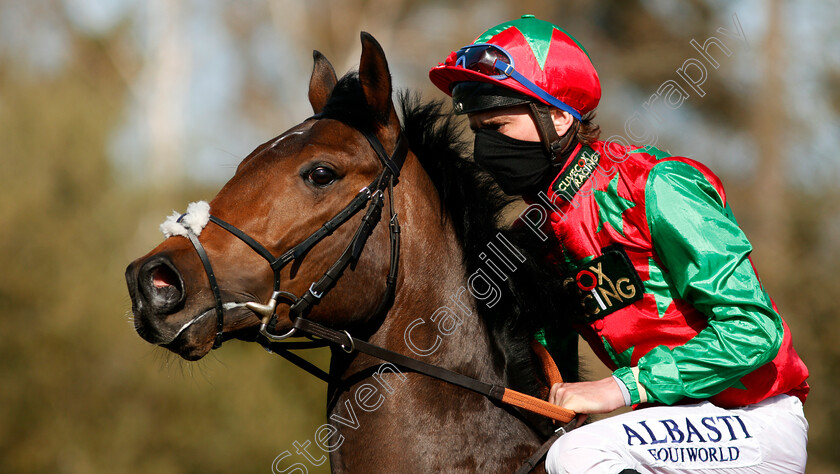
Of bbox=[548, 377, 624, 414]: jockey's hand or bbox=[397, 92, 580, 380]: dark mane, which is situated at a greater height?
bbox=[397, 92, 580, 380]: dark mane

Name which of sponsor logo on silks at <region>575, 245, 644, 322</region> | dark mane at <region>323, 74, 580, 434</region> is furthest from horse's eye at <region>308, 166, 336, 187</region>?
sponsor logo on silks at <region>575, 245, 644, 322</region>

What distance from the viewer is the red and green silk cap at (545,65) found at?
2.38 metres

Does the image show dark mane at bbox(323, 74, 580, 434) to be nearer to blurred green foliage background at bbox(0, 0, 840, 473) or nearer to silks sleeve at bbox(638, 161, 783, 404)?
silks sleeve at bbox(638, 161, 783, 404)

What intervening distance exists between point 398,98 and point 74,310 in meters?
6.72

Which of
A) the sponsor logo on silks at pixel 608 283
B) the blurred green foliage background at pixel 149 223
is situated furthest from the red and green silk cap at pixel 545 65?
the blurred green foliage background at pixel 149 223

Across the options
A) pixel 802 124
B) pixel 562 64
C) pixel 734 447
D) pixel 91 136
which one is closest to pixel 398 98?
pixel 562 64

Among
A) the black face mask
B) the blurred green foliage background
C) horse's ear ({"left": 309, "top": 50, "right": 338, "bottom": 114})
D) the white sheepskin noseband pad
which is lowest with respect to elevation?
the blurred green foliage background

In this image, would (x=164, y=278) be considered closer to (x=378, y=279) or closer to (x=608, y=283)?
(x=378, y=279)

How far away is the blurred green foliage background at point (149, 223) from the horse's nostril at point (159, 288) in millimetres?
3118

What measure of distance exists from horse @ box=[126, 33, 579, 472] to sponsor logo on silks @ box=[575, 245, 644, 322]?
2.9 inches

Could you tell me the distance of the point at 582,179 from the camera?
2.36 m

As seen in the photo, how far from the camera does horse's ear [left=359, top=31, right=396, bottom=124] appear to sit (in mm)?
2248

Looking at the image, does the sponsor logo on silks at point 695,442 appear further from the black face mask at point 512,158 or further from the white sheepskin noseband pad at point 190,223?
the white sheepskin noseband pad at point 190,223

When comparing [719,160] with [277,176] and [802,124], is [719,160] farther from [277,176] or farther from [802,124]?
[277,176]
